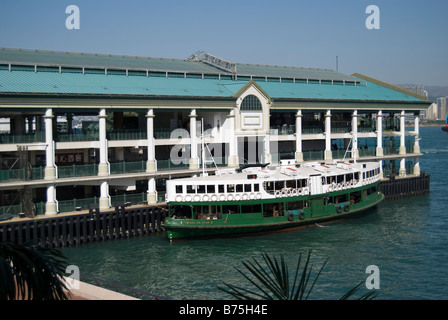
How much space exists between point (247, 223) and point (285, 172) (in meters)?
6.99

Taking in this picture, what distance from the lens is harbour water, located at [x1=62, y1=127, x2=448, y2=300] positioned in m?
35.6

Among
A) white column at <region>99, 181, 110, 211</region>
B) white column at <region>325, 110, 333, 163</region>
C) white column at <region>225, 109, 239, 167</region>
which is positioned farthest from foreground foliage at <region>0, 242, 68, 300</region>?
white column at <region>325, 110, 333, 163</region>

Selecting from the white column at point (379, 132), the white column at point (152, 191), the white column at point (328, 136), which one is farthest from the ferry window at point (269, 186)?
the white column at point (379, 132)

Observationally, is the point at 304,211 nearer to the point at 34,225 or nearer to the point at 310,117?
the point at 34,225

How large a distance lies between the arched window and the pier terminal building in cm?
12

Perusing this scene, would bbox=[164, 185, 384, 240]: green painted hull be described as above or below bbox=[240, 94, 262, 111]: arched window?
below

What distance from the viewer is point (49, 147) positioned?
162 ft

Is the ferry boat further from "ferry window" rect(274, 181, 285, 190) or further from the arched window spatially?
the arched window

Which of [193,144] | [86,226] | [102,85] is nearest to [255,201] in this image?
[193,144]

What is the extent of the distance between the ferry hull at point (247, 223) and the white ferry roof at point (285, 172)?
132 inches

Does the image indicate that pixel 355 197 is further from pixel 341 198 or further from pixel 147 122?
pixel 147 122

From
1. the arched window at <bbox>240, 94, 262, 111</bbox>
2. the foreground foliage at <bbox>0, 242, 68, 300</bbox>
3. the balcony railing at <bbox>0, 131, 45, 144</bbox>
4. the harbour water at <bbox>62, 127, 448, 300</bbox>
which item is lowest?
the harbour water at <bbox>62, 127, 448, 300</bbox>

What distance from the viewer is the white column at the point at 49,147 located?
49156mm
